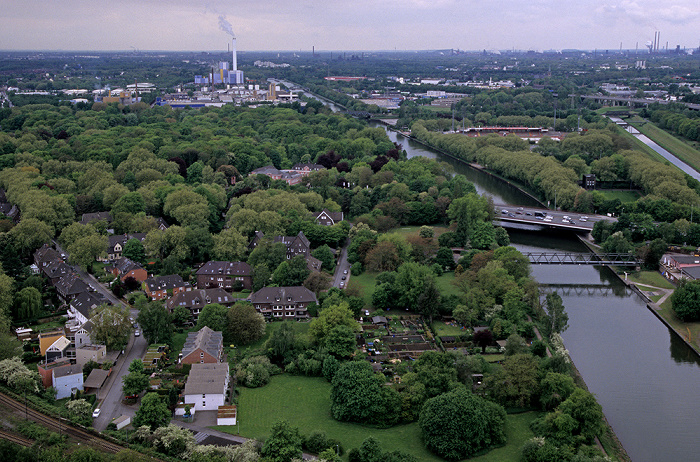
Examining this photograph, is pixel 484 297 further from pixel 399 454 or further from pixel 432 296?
pixel 399 454

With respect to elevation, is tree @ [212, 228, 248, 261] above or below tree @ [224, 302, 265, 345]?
above

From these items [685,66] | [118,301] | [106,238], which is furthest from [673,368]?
[685,66]

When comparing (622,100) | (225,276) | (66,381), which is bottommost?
(66,381)

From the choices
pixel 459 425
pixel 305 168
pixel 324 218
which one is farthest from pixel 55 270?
pixel 305 168

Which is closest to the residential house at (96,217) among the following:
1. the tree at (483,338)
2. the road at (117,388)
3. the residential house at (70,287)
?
the residential house at (70,287)

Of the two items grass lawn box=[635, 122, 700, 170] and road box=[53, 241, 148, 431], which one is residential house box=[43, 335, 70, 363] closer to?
road box=[53, 241, 148, 431]

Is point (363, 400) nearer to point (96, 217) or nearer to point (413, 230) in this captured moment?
point (413, 230)

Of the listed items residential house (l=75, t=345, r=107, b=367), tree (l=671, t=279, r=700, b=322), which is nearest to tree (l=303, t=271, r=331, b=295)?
residential house (l=75, t=345, r=107, b=367)
